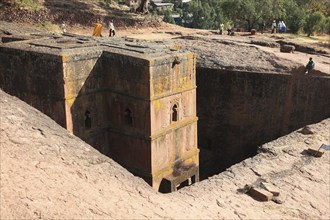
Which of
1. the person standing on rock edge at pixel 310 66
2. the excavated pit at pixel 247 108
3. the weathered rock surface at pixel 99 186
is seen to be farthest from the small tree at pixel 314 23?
the weathered rock surface at pixel 99 186

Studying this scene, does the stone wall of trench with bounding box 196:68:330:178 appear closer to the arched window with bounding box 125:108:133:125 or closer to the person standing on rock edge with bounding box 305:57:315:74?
the person standing on rock edge with bounding box 305:57:315:74

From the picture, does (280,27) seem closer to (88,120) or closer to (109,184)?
(88,120)

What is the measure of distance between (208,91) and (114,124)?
15.4 feet

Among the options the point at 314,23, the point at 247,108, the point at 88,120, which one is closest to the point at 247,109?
the point at 247,108

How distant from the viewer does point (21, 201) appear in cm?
488

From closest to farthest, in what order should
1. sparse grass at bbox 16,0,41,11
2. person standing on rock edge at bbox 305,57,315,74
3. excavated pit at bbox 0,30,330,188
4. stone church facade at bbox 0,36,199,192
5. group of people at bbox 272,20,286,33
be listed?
stone church facade at bbox 0,36,199,192 → excavated pit at bbox 0,30,330,188 → person standing on rock edge at bbox 305,57,315,74 → sparse grass at bbox 16,0,41,11 → group of people at bbox 272,20,286,33

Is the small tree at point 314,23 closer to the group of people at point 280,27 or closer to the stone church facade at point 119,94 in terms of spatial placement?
the group of people at point 280,27

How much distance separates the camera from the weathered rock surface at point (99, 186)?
200 inches

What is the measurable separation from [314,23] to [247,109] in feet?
46.2

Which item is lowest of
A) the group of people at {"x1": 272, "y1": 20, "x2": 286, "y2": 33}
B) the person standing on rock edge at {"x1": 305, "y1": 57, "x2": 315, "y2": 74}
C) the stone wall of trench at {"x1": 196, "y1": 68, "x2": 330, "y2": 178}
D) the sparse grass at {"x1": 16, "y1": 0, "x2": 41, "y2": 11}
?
the stone wall of trench at {"x1": 196, "y1": 68, "x2": 330, "y2": 178}

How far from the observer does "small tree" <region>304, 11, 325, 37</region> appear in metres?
25.5

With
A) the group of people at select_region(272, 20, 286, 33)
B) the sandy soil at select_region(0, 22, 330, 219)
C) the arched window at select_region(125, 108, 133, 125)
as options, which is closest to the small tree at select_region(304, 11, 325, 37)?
the group of people at select_region(272, 20, 286, 33)

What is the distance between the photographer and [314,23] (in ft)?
84.3

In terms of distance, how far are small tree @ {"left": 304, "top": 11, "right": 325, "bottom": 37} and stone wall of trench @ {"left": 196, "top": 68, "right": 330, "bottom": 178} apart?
43.9 feet
